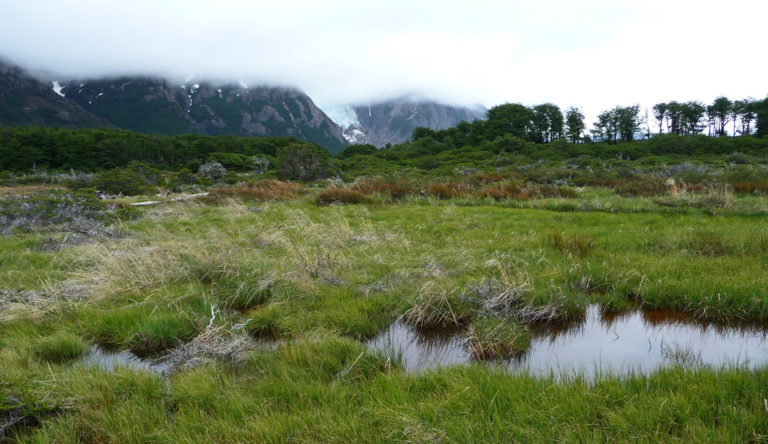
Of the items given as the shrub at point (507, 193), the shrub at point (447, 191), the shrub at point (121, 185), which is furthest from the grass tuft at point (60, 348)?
the shrub at point (121, 185)

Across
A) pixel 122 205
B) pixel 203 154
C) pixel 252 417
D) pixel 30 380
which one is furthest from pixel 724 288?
pixel 203 154

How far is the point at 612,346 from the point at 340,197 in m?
14.0

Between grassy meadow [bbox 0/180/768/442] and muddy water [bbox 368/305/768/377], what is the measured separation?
24cm

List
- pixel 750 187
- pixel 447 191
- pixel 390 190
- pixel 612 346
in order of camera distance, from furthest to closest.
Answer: pixel 390 190 → pixel 447 191 → pixel 750 187 → pixel 612 346

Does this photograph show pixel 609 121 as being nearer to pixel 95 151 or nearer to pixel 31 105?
pixel 95 151

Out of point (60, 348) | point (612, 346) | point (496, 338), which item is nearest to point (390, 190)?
point (496, 338)

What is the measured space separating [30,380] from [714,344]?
7056 millimetres

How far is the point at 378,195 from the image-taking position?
17.8 meters

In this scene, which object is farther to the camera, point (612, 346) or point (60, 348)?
point (60, 348)

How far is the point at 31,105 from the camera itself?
16525 cm

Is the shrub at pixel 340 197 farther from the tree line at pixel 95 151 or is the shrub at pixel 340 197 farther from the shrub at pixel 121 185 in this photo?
the tree line at pixel 95 151

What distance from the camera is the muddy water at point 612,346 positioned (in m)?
3.79

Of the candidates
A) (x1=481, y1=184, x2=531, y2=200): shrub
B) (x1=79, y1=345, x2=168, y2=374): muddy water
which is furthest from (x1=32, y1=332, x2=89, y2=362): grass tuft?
(x1=481, y1=184, x2=531, y2=200): shrub

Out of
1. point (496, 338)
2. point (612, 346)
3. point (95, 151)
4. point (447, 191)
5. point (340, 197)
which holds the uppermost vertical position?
point (95, 151)
